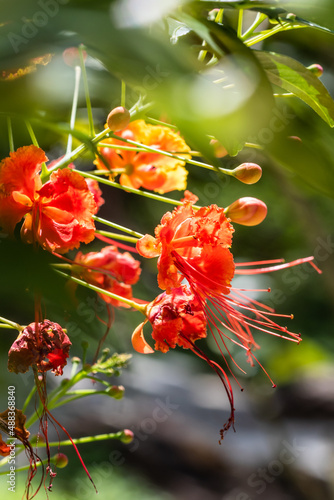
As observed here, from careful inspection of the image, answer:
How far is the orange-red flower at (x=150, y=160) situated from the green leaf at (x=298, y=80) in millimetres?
375

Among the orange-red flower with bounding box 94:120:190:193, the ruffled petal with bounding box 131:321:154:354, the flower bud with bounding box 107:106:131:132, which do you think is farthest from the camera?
the orange-red flower with bounding box 94:120:190:193

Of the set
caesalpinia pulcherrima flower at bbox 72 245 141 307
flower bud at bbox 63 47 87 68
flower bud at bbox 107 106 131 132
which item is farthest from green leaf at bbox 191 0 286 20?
caesalpinia pulcherrima flower at bbox 72 245 141 307

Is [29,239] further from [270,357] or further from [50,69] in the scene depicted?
[270,357]

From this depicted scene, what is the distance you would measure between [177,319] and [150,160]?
339 mm

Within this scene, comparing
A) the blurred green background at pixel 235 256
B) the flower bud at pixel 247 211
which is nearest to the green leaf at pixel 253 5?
the blurred green background at pixel 235 256

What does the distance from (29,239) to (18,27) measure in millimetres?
345

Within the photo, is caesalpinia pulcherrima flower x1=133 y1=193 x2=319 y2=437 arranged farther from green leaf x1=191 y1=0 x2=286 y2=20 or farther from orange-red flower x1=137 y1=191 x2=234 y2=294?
green leaf x1=191 y1=0 x2=286 y2=20

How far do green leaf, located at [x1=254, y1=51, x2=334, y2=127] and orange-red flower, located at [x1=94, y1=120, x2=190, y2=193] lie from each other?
37 centimetres

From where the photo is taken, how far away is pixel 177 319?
656 mm

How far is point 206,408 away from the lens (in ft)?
14.4

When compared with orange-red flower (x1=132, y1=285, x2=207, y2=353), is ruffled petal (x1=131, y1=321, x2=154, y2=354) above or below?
below

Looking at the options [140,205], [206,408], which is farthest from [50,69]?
[206,408]

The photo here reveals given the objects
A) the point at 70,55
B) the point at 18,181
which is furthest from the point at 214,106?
the point at 18,181

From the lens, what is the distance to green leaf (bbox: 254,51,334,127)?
1.60ft
